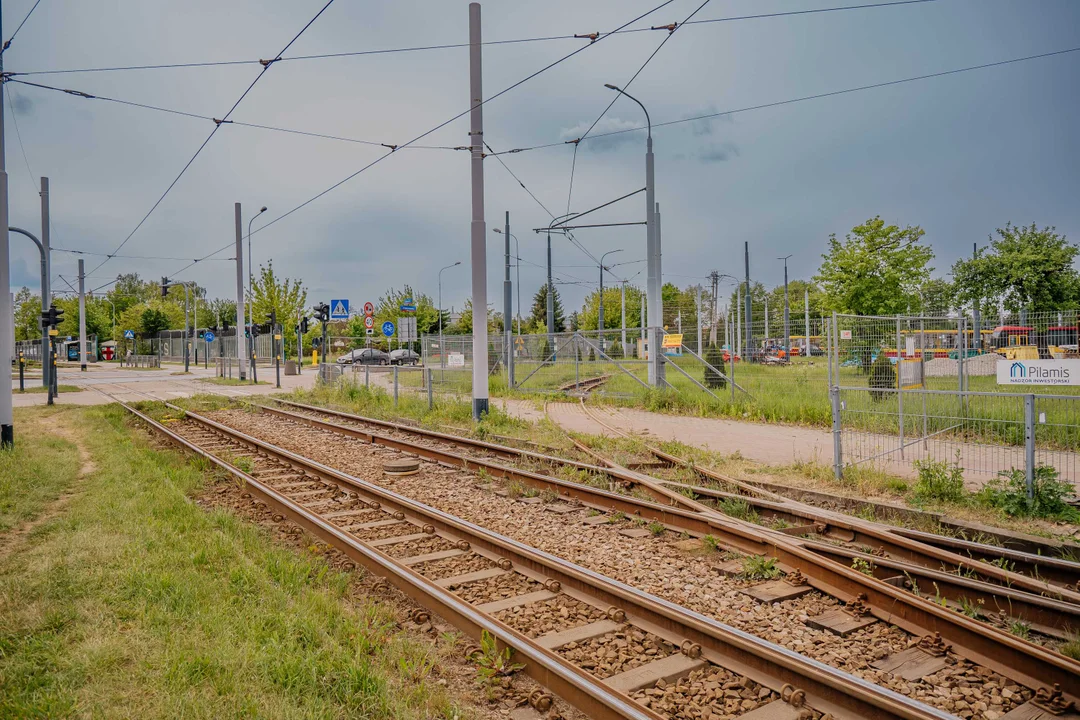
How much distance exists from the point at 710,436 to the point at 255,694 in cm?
1144

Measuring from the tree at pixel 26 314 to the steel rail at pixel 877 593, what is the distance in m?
105

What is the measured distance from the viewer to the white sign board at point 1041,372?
8.42 meters

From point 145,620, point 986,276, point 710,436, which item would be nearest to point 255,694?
point 145,620

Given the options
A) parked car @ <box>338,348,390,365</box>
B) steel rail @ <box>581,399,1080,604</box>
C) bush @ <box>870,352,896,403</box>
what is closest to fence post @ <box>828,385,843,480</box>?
steel rail @ <box>581,399,1080,604</box>

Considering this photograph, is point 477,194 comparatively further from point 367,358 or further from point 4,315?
point 367,358

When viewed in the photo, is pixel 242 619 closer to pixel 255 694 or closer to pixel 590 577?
pixel 255 694

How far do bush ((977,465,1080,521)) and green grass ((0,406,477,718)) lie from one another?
6.30 m

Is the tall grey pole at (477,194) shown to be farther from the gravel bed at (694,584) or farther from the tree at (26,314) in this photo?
the tree at (26,314)

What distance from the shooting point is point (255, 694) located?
3920 millimetres

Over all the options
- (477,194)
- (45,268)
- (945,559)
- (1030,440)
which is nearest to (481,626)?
(945,559)

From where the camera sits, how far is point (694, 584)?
5703 mm

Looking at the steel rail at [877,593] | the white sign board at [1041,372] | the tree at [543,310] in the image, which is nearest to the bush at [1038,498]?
the white sign board at [1041,372]

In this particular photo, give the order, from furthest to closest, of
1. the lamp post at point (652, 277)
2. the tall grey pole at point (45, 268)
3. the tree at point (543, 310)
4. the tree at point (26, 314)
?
the tree at point (26, 314) < the tree at point (543, 310) < the tall grey pole at point (45, 268) < the lamp post at point (652, 277)

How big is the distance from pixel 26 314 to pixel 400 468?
107 meters
